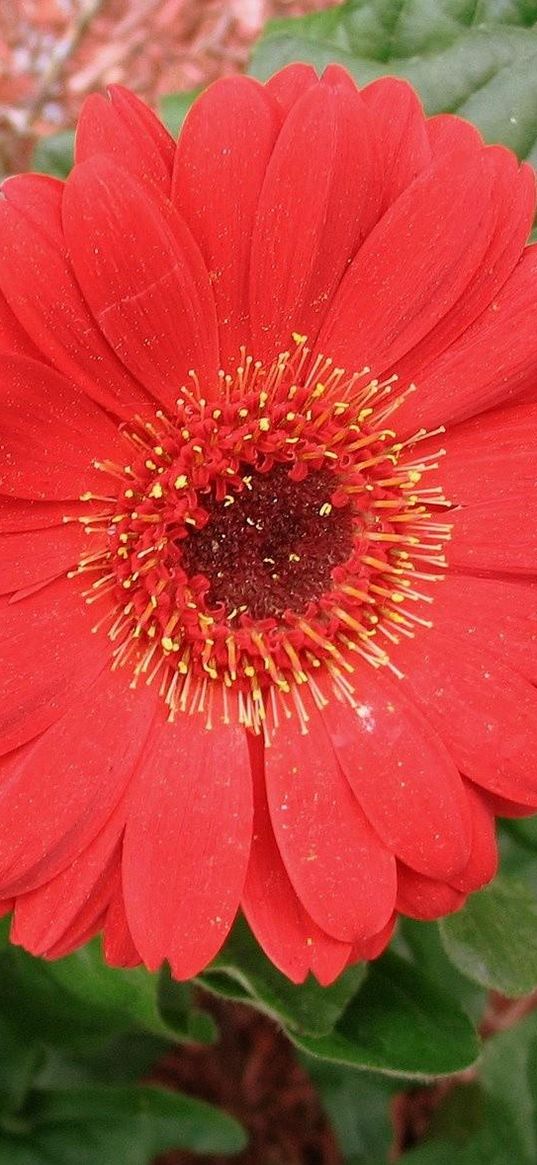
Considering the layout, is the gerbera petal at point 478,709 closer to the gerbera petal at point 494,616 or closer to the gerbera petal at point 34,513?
the gerbera petal at point 494,616

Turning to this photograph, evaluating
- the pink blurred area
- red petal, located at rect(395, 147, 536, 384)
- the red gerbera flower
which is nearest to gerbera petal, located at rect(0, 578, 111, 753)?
the red gerbera flower

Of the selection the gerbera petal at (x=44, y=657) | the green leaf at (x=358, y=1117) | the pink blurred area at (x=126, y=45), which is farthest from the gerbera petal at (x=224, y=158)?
the pink blurred area at (x=126, y=45)

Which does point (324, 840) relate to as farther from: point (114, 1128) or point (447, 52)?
point (447, 52)

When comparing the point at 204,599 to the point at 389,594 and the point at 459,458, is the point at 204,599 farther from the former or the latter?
the point at 459,458

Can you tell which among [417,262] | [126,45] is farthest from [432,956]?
[126,45]

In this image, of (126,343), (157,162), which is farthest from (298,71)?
(126,343)
